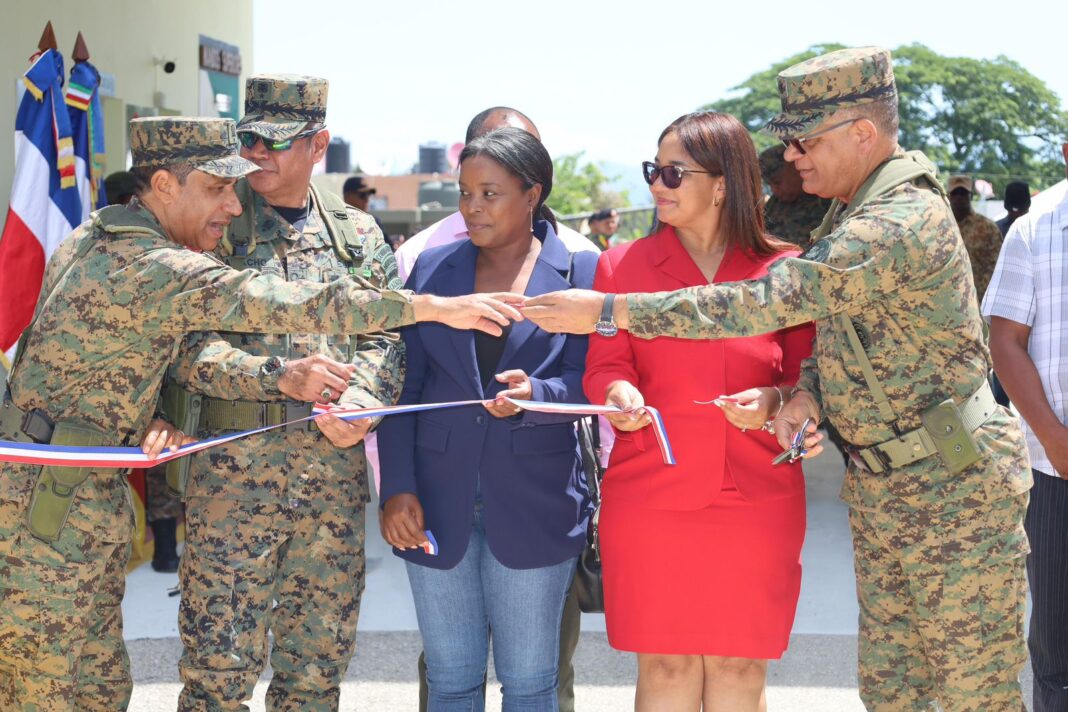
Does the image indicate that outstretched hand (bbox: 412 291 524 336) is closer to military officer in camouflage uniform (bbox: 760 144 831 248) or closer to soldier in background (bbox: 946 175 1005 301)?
military officer in camouflage uniform (bbox: 760 144 831 248)

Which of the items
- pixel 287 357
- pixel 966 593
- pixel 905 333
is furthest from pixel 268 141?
pixel 966 593

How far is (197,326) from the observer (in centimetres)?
338

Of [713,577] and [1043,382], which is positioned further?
[1043,382]

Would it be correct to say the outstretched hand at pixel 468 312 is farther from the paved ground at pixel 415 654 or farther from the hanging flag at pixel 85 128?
the hanging flag at pixel 85 128

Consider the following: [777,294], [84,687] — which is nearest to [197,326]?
[84,687]

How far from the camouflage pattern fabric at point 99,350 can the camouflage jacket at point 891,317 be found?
3.10 feet

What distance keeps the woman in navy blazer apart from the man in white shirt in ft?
5.07

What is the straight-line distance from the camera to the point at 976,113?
45.9 metres

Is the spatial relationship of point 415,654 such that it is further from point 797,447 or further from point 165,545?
point 797,447

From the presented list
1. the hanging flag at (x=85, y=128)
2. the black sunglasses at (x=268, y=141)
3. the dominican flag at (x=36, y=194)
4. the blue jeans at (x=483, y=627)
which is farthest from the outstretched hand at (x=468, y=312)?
the hanging flag at (x=85, y=128)

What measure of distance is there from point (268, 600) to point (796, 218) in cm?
441

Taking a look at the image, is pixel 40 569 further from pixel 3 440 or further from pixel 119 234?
pixel 119 234

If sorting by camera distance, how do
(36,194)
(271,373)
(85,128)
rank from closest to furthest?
(271,373) < (36,194) < (85,128)

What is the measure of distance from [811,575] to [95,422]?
4865 millimetres
